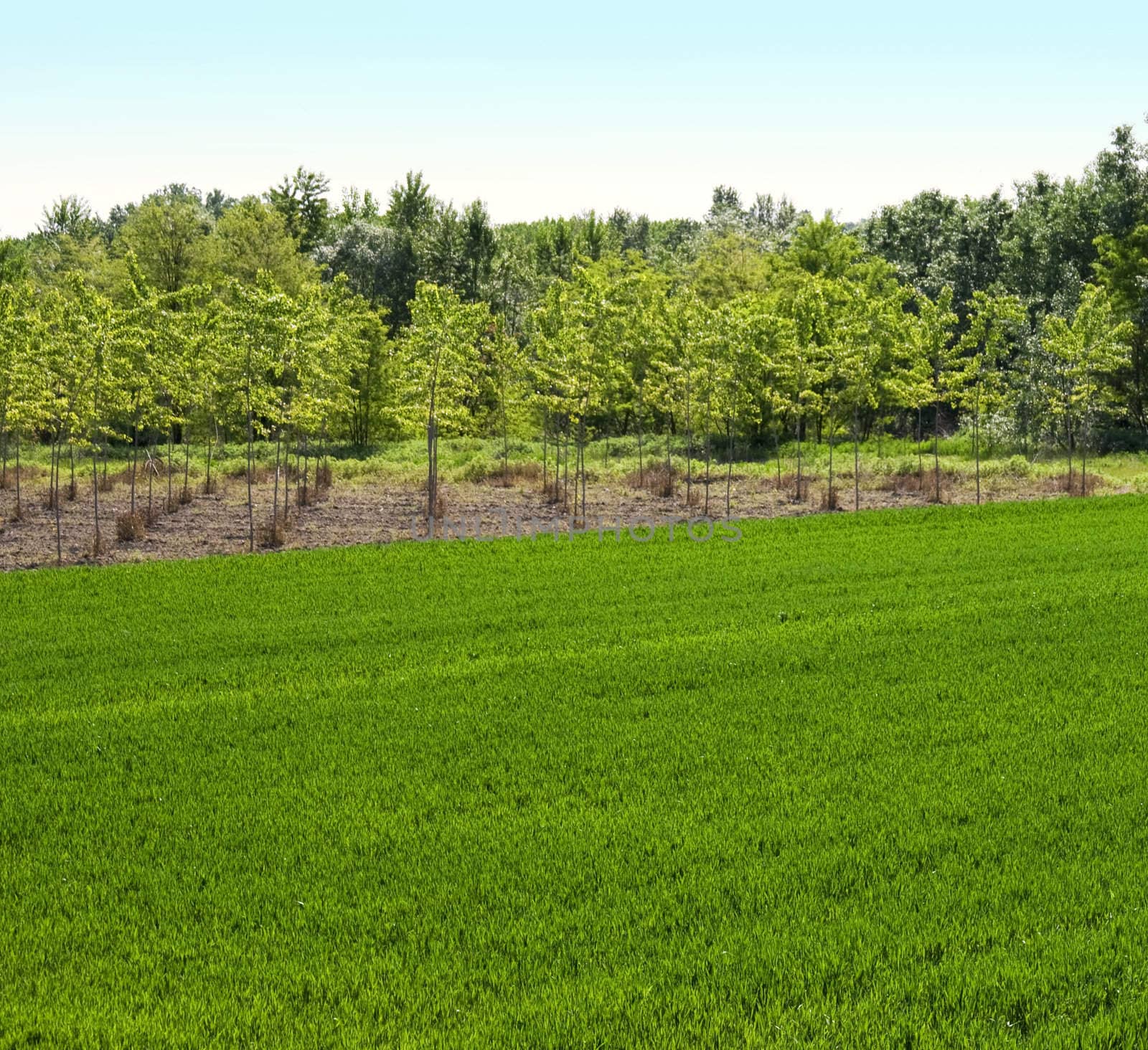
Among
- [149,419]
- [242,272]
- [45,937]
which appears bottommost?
[45,937]

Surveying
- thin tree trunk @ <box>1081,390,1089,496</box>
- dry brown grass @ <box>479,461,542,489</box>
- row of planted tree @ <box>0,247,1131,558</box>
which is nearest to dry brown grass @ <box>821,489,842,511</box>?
row of planted tree @ <box>0,247,1131,558</box>

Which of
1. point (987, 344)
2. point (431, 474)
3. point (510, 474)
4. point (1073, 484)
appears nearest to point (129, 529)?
point (431, 474)

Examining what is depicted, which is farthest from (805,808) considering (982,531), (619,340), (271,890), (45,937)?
(619,340)

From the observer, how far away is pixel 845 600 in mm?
20312

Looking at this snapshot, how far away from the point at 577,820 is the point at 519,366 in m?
37.9

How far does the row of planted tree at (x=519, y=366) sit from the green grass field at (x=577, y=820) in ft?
41.0

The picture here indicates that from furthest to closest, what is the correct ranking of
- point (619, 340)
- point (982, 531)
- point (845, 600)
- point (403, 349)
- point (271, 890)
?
point (619, 340) → point (403, 349) → point (982, 531) → point (845, 600) → point (271, 890)

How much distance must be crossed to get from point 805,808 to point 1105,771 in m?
3.35

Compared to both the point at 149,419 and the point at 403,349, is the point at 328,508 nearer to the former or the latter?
the point at 403,349

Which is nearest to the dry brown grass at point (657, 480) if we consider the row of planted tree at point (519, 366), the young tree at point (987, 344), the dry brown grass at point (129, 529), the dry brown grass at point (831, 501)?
the row of planted tree at point (519, 366)

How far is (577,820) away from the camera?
10.9 m

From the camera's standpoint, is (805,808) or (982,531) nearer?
(805,808)

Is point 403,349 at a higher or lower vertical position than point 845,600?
higher

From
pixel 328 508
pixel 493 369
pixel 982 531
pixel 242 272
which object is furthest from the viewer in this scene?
pixel 242 272
